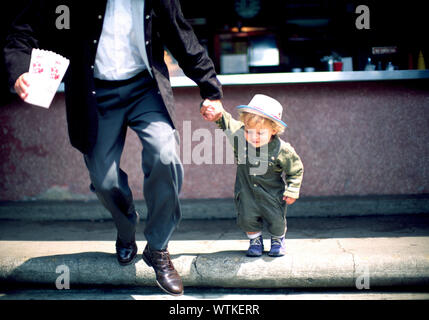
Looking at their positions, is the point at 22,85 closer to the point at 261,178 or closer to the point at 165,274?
the point at 165,274

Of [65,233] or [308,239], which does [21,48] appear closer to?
[65,233]

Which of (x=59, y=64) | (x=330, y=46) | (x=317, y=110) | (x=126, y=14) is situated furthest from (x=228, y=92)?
(x=59, y=64)

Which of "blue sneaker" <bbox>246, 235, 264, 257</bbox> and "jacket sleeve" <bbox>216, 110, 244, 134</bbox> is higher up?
"jacket sleeve" <bbox>216, 110, 244, 134</bbox>

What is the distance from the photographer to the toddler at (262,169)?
3004mm

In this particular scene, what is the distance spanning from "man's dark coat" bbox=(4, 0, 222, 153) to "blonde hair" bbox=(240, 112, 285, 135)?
1.03ft

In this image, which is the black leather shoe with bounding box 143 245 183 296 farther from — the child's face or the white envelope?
the white envelope

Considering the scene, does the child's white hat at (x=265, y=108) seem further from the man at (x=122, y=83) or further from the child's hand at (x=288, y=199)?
the child's hand at (x=288, y=199)

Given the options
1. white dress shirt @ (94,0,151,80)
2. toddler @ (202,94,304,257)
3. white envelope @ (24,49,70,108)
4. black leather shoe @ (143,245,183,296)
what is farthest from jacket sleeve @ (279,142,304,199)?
white envelope @ (24,49,70,108)

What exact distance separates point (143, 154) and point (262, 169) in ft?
2.73

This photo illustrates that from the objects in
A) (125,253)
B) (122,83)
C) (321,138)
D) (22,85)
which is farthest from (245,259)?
(321,138)

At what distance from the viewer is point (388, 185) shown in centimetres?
446

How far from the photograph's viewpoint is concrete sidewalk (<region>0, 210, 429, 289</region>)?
2965 mm

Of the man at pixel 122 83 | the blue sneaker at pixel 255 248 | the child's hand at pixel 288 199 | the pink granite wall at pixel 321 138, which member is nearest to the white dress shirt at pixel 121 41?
the man at pixel 122 83
